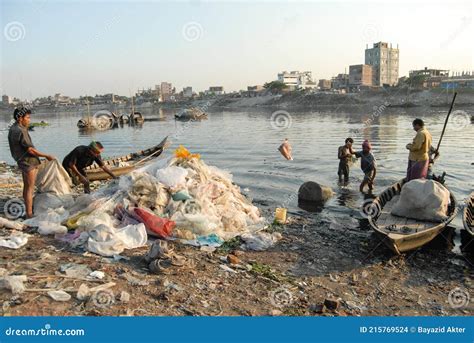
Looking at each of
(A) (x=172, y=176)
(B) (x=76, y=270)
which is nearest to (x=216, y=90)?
(A) (x=172, y=176)

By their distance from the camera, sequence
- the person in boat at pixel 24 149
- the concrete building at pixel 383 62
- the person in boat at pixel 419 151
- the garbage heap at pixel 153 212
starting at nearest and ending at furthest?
1. the garbage heap at pixel 153 212
2. the person in boat at pixel 24 149
3. the person in boat at pixel 419 151
4. the concrete building at pixel 383 62

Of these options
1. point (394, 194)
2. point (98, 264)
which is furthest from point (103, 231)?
point (394, 194)

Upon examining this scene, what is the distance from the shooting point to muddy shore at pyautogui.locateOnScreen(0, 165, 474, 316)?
14.4 feet

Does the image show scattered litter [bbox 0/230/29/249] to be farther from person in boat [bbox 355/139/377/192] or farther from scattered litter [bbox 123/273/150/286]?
person in boat [bbox 355/139/377/192]

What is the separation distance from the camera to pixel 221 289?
16.5 feet

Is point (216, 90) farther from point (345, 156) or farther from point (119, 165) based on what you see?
point (345, 156)

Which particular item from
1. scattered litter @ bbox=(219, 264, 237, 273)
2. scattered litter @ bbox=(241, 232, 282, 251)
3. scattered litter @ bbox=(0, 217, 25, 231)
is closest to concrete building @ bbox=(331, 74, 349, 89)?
scattered litter @ bbox=(241, 232, 282, 251)

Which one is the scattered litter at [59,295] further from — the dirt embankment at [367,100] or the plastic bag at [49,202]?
the dirt embankment at [367,100]

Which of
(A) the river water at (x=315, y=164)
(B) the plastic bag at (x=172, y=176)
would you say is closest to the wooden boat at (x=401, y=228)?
(A) the river water at (x=315, y=164)

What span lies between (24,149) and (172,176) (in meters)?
2.60

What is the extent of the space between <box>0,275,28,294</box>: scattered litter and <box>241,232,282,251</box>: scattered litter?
141 inches

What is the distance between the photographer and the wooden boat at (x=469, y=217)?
742 cm

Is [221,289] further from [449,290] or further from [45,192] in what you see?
[45,192]

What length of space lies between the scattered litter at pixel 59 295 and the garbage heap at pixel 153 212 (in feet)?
4.33
